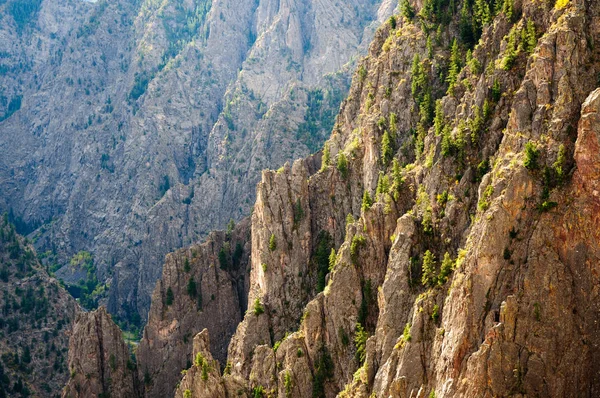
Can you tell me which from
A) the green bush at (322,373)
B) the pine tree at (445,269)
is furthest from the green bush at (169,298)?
the pine tree at (445,269)

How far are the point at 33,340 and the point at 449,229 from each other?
12614 centimetres

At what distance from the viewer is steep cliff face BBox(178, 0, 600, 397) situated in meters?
74.6

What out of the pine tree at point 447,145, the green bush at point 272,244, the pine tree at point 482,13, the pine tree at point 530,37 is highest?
the pine tree at point 482,13

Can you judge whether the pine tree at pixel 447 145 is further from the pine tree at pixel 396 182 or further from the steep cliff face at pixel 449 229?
the pine tree at pixel 396 182

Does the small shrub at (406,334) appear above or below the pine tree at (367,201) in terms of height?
below

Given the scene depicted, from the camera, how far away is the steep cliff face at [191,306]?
15588 centimetres

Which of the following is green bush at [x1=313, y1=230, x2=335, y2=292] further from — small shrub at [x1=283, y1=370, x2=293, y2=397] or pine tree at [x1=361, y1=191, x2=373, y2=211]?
small shrub at [x1=283, y1=370, x2=293, y2=397]

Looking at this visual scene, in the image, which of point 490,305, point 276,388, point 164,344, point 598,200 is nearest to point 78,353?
point 164,344

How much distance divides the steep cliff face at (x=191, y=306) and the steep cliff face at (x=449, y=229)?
896 inches

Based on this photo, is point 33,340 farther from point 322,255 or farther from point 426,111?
point 426,111

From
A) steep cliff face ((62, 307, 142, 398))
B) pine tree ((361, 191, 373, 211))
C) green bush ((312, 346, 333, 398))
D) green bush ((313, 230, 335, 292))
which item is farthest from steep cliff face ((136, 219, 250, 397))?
pine tree ((361, 191, 373, 211))

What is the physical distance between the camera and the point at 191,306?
527 ft

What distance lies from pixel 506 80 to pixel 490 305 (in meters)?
31.2

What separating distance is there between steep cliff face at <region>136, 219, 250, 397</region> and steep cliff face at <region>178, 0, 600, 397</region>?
22756 millimetres
